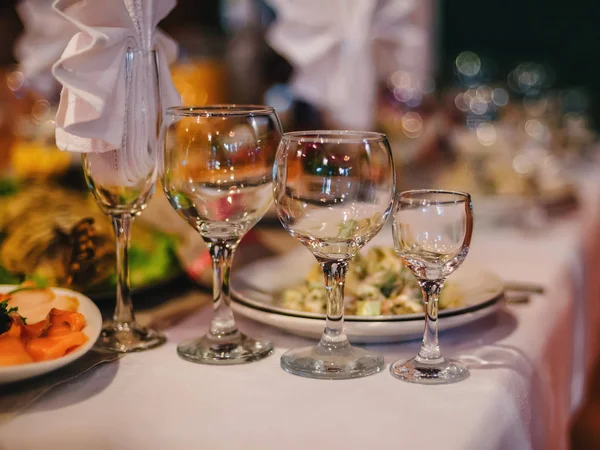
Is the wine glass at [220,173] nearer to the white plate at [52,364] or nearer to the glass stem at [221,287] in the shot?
the glass stem at [221,287]

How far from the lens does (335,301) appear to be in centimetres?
81

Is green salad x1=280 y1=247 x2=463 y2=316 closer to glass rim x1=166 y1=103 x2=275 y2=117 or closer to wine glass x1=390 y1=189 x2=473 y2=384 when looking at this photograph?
wine glass x1=390 y1=189 x2=473 y2=384

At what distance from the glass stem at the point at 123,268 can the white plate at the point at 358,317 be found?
134 millimetres

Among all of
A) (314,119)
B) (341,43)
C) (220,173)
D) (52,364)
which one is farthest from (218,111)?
(314,119)

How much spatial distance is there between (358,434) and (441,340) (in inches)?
11.6

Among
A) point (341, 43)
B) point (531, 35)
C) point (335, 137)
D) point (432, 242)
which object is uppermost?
point (531, 35)

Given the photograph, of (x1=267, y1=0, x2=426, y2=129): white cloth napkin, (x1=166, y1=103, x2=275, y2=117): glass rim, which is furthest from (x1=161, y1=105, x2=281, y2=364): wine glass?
(x1=267, y1=0, x2=426, y2=129): white cloth napkin

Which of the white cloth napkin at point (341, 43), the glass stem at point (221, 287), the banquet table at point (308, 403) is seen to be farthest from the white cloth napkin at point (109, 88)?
the white cloth napkin at point (341, 43)

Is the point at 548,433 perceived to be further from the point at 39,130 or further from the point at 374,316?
the point at 39,130

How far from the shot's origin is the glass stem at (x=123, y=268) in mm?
916

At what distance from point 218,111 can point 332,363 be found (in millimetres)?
295

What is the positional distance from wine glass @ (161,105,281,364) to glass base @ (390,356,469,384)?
16cm

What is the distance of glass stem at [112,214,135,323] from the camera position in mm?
916

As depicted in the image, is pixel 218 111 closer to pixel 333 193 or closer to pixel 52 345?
pixel 333 193
